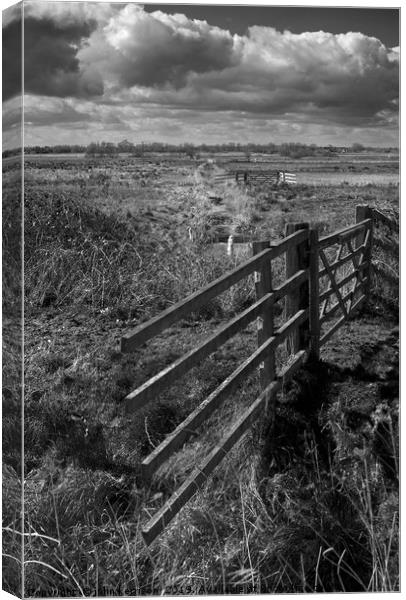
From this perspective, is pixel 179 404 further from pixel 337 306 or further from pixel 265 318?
pixel 337 306

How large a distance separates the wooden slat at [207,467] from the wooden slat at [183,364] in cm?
37

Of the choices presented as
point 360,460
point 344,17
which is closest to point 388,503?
point 360,460

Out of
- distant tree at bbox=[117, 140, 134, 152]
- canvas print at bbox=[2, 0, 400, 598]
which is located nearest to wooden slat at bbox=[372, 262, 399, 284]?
canvas print at bbox=[2, 0, 400, 598]

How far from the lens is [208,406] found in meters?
3.13

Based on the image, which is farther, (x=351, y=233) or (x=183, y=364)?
(x=351, y=233)

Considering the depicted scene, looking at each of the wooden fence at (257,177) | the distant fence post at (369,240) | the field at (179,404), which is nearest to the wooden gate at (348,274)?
the distant fence post at (369,240)

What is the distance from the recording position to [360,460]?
10.5 feet

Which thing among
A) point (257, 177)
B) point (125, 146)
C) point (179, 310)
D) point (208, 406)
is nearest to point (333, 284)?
point (257, 177)

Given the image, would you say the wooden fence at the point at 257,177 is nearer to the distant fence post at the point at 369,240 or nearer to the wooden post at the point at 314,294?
the wooden post at the point at 314,294

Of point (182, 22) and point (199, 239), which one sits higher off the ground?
point (182, 22)

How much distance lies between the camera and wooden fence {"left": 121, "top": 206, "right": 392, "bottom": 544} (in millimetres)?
2750

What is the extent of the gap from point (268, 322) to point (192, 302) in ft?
3.29

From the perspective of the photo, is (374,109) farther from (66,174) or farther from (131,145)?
(66,174)

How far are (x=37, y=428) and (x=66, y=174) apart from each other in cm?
137
